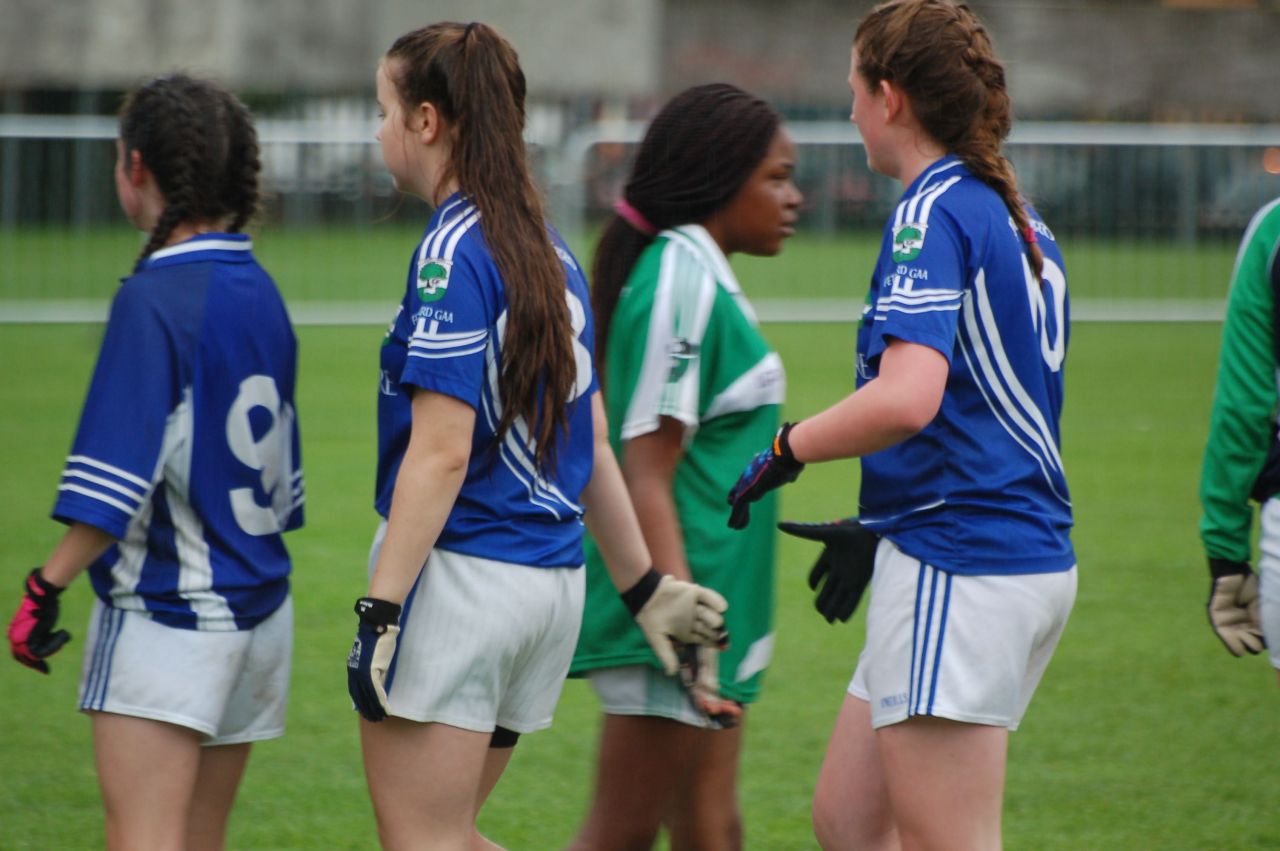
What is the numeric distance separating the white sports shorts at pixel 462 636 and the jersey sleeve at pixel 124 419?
0.44m

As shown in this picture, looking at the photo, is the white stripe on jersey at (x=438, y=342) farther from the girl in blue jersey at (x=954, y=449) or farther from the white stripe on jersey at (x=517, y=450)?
the girl in blue jersey at (x=954, y=449)

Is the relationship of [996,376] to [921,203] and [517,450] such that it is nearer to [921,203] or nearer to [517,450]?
[921,203]

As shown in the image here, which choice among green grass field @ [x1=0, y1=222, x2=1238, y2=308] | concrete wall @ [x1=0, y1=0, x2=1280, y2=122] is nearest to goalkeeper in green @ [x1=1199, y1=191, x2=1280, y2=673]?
green grass field @ [x1=0, y1=222, x2=1238, y2=308]

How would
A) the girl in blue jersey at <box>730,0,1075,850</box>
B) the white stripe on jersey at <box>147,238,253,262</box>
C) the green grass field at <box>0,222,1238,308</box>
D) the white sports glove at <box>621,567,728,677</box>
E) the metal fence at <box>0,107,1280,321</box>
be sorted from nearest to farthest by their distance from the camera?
1. the girl in blue jersey at <box>730,0,1075,850</box>
2. the white stripe on jersey at <box>147,238,253,262</box>
3. the white sports glove at <box>621,567,728,677</box>
4. the metal fence at <box>0,107,1280,321</box>
5. the green grass field at <box>0,222,1238,308</box>

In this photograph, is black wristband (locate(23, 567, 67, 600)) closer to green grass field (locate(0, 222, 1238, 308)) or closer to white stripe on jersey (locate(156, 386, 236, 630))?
white stripe on jersey (locate(156, 386, 236, 630))

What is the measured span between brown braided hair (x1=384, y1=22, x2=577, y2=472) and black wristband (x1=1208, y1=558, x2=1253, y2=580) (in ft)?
4.82

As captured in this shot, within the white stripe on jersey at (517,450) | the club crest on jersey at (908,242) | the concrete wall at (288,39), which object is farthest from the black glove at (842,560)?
the concrete wall at (288,39)

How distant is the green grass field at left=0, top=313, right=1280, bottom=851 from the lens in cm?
452

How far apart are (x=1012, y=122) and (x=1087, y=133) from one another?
1537cm

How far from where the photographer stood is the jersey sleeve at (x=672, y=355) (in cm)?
328

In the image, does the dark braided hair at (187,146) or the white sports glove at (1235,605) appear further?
the white sports glove at (1235,605)

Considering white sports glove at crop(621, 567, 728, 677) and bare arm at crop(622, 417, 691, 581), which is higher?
bare arm at crop(622, 417, 691, 581)

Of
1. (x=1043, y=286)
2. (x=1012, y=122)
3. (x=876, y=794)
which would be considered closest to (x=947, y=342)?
(x=1043, y=286)

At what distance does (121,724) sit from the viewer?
282 cm
